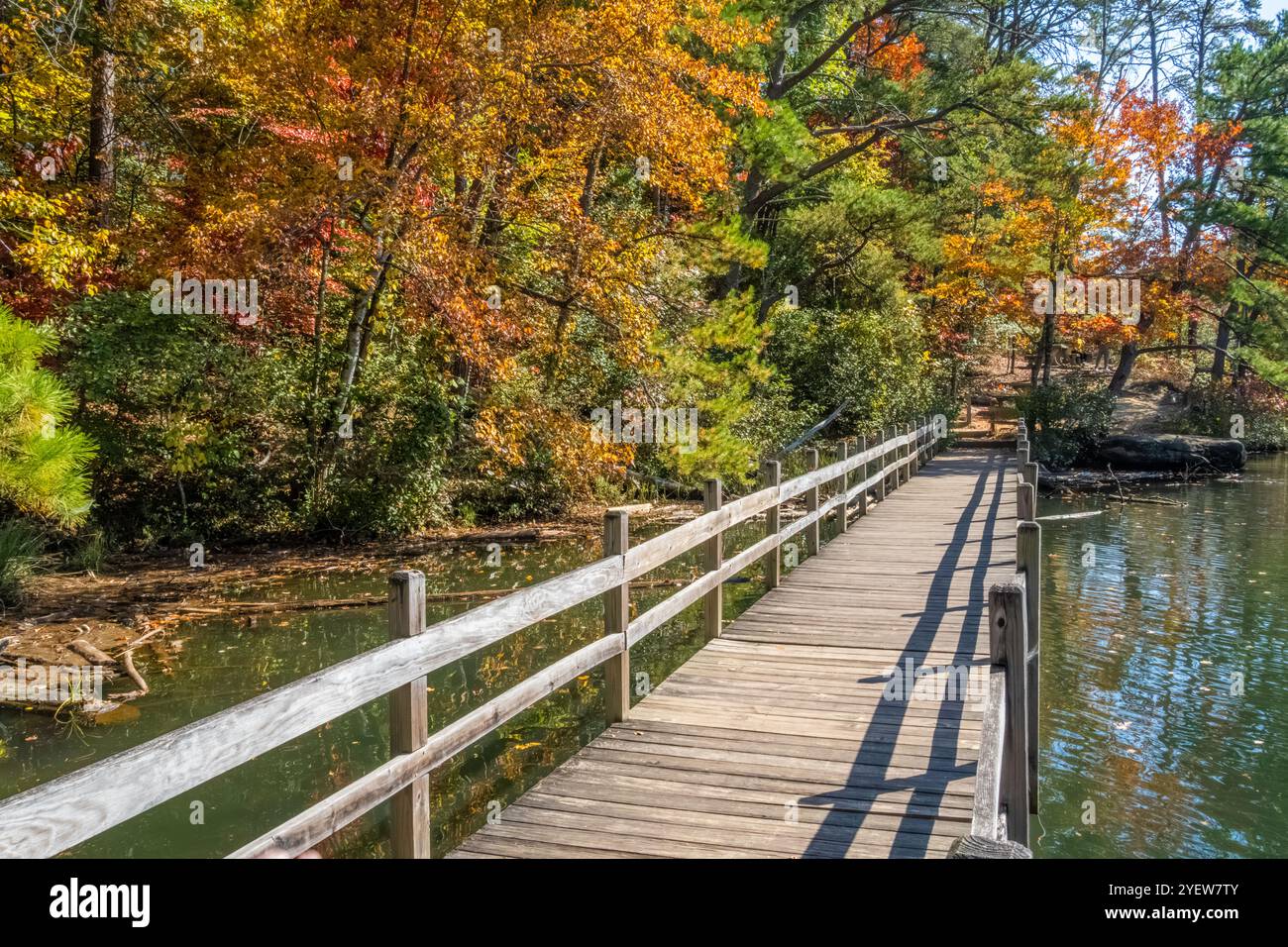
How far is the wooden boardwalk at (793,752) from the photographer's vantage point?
426 centimetres

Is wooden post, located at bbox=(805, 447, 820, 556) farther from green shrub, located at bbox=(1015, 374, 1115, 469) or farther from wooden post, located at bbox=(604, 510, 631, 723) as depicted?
green shrub, located at bbox=(1015, 374, 1115, 469)

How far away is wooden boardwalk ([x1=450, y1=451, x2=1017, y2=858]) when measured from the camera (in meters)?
4.26

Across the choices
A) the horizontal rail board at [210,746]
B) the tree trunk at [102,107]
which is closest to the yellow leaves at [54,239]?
the tree trunk at [102,107]

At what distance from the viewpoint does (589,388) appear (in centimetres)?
1805

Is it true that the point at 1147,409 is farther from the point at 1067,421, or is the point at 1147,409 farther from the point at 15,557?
the point at 15,557

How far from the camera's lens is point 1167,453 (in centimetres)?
2620

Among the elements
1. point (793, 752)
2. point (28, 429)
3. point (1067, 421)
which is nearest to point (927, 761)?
point (793, 752)

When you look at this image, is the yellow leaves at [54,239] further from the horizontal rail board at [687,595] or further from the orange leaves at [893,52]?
the orange leaves at [893,52]

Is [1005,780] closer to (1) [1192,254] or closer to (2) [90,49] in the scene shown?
(2) [90,49]

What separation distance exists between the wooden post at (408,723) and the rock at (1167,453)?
26.1m

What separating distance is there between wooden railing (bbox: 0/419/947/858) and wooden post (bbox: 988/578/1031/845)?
81.4 inches

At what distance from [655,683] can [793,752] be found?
3898mm
